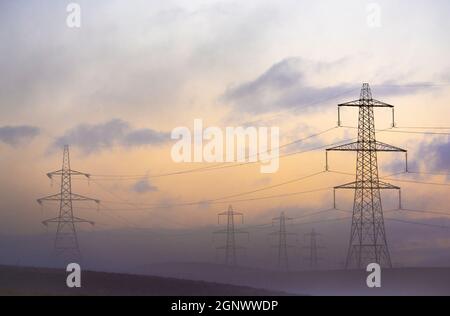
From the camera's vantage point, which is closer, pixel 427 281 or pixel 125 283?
pixel 125 283

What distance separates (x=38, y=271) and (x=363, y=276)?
4678cm

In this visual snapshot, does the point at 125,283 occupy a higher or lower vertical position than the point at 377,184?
lower
